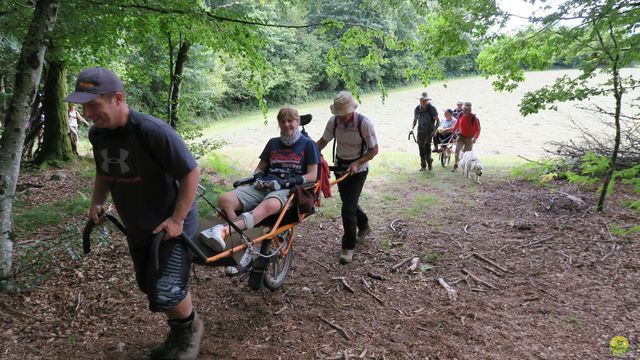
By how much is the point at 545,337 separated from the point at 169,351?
9.95 feet

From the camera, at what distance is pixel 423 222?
22.0ft

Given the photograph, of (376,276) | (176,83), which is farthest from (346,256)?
(176,83)

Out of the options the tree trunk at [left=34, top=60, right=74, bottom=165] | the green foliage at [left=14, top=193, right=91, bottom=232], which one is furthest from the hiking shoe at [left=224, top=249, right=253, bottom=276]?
the tree trunk at [left=34, top=60, right=74, bottom=165]

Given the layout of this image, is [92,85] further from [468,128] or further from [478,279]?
[468,128]

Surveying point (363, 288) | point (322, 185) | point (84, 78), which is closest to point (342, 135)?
point (322, 185)

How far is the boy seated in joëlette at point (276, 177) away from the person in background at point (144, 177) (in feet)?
2.00

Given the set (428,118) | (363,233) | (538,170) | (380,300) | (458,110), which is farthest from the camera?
(458,110)

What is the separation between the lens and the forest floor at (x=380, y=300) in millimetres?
3166

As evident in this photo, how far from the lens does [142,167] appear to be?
2422 mm

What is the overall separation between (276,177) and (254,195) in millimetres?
383

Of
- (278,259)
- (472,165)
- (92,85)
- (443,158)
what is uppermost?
(92,85)

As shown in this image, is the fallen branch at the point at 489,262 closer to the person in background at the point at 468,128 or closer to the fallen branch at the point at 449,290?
the fallen branch at the point at 449,290

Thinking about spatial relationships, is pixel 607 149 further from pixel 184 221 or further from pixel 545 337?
pixel 184 221

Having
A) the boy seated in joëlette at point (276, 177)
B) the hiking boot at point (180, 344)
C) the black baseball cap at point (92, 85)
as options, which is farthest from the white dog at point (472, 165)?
the black baseball cap at point (92, 85)
